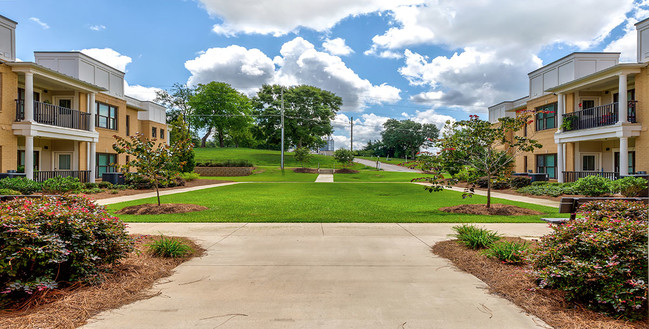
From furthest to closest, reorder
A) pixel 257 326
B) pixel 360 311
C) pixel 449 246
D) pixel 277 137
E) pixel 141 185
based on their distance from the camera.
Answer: pixel 277 137
pixel 141 185
pixel 449 246
pixel 360 311
pixel 257 326

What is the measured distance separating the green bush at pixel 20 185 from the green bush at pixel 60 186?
21.5 inches

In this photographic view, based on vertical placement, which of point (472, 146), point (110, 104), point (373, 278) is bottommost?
point (373, 278)

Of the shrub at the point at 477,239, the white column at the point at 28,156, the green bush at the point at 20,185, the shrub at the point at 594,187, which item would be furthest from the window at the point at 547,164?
the white column at the point at 28,156

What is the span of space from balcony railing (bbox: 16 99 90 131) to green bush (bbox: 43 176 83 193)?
14.9 ft

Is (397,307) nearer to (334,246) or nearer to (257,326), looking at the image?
(257,326)

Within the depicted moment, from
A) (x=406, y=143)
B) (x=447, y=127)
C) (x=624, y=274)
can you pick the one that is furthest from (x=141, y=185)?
(x=406, y=143)

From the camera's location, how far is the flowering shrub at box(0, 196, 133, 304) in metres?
3.73

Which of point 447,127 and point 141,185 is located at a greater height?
point 447,127

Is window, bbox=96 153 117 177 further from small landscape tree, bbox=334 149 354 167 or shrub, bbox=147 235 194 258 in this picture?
small landscape tree, bbox=334 149 354 167

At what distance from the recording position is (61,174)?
2134cm

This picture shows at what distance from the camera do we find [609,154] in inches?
892

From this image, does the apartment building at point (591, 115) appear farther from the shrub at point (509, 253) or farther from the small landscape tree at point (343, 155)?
the small landscape tree at point (343, 155)

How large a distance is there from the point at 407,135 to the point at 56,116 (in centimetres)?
7768

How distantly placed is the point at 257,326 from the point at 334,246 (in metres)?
3.42
